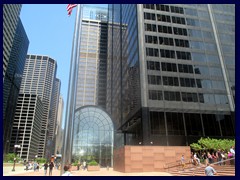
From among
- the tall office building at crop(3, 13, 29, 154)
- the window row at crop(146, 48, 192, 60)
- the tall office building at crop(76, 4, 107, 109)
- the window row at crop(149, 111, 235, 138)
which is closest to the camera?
the window row at crop(149, 111, 235, 138)

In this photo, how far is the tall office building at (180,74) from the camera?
40.6 meters

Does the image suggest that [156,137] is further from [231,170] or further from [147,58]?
[231,170]

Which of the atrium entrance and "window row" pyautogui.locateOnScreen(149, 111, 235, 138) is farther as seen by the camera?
the atrium entrance

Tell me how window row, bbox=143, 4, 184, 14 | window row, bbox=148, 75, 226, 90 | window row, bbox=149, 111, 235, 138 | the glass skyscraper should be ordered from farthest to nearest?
window row, bbox=143, 4, 184, 14 < window row, bbox=148, 75, 226, 90 < the glass skyscraper < window row, bbox=149, 111, 235, 138

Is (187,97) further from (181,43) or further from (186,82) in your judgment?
(181,43)

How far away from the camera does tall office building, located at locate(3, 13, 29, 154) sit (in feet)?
326

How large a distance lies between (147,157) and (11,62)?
112 metres

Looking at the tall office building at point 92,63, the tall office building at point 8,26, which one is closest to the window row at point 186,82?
the tall office building at point 8,26

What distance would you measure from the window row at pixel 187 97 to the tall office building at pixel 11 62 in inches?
3281

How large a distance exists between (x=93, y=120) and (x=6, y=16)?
69711mm

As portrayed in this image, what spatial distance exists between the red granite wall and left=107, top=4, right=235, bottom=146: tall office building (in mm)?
9354

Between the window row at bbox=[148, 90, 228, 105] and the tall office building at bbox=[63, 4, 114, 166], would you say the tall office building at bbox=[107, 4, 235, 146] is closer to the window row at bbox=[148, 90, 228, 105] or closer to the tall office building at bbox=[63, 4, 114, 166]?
the window row at bbox=[148, 90, 228, 105]

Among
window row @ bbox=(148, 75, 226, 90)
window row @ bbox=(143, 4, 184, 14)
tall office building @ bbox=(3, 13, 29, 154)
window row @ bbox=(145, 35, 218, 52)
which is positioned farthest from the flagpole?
tall office building @ bbox=(3, 13, 29, 154)

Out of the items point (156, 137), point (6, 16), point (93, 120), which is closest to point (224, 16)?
point (156, 137)
